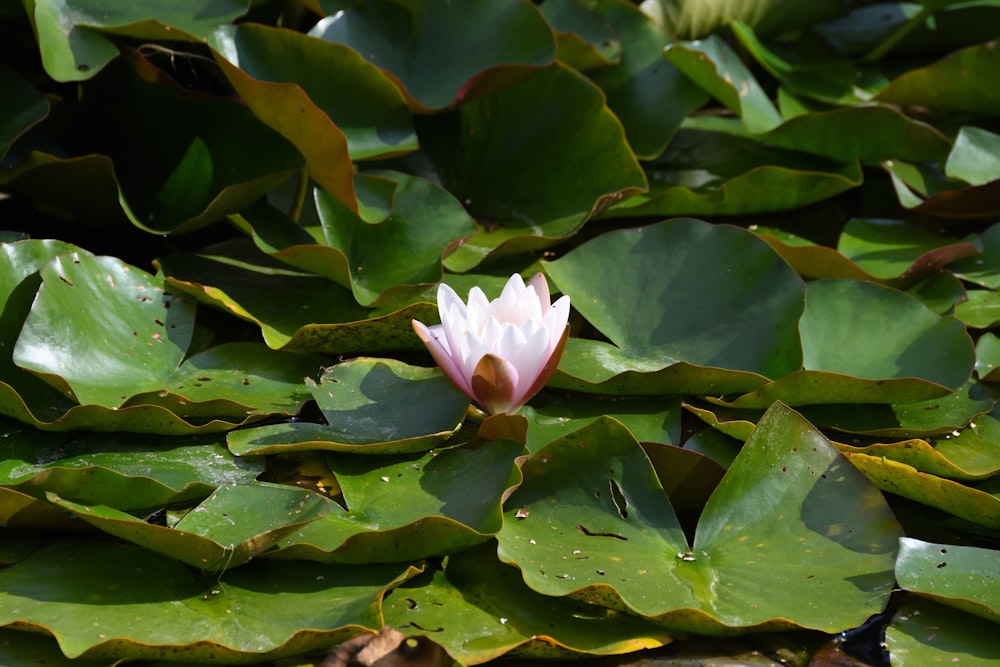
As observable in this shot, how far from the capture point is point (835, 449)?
129cm

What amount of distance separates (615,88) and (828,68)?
23.8 inches

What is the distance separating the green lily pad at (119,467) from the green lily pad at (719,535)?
0.39 m

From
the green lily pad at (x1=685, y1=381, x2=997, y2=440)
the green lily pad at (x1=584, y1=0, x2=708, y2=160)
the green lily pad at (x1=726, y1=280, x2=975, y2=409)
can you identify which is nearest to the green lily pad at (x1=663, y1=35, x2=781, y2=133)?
the green lily pad at (x1=584, y1=0, x2=708, y2=160)

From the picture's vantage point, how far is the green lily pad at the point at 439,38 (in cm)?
182

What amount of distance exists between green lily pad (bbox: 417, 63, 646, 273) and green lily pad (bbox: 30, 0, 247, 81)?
1.58 ft

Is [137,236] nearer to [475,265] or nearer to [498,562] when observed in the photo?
[475,265]

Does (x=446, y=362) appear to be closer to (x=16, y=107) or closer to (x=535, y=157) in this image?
(x=535, y=157)

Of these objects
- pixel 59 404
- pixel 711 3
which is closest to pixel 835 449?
pixel 59 404

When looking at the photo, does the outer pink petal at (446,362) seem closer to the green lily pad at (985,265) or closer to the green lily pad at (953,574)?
the green lily pad at (953,574)

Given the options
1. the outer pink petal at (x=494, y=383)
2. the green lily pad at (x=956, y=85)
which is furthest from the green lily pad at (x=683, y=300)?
the green lily pad at (x=956, y=85)

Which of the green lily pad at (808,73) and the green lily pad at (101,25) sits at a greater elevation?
the green lily pad at (808,73)

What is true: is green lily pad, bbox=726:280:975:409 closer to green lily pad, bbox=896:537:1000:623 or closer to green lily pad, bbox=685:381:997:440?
green lily pad, bbox=685:381:997:440

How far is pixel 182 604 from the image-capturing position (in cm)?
112

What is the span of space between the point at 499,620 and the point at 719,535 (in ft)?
1.02
